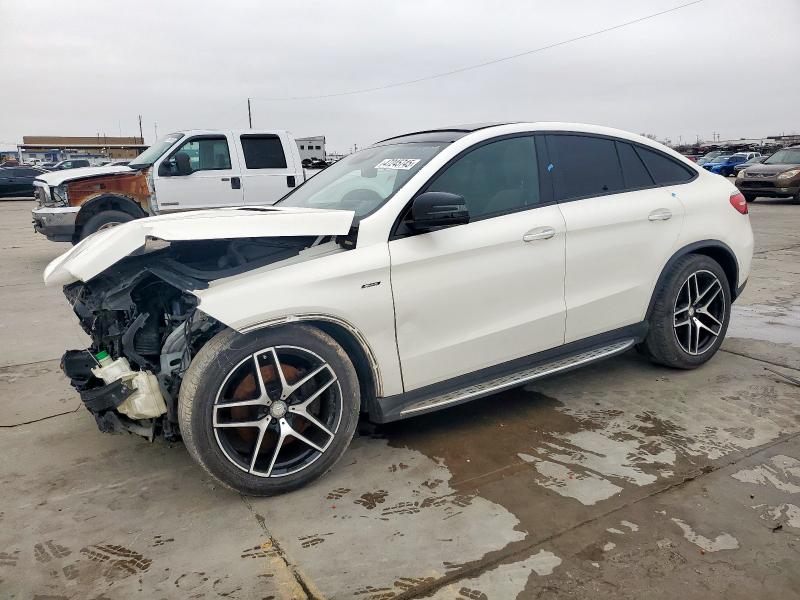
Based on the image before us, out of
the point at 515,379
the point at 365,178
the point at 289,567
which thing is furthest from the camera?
the point at 365,178

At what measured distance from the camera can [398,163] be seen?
358 centimetres

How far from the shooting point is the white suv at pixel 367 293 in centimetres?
282

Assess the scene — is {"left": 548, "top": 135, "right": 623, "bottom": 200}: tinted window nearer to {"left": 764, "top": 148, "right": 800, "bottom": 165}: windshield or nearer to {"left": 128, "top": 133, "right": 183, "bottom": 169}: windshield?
{"left": 128, "top": 133, "right": 183, "bottom": 169}: windshield

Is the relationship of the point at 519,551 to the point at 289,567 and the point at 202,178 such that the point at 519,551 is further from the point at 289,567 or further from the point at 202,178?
the point at 202,178

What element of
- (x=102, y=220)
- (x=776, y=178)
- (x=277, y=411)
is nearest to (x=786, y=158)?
(x=776, y=178)

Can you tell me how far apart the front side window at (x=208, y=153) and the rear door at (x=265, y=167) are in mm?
235

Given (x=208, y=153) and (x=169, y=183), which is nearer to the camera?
(x=169, y=183)

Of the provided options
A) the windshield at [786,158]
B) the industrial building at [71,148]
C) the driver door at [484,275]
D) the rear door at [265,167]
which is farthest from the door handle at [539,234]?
the industrial building at [71,148]

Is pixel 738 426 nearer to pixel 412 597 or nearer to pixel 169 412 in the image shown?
pixel 412 597

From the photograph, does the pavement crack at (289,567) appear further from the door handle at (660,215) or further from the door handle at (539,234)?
the door handle at (660,215)

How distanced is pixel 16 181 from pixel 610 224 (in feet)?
92.5

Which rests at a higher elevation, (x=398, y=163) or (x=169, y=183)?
(x=169, y=183)

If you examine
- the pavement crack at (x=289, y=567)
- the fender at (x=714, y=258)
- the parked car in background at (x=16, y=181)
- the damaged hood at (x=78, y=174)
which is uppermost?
the parked car in background at (x=16, y=181)

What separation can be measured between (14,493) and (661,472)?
3.12 m
